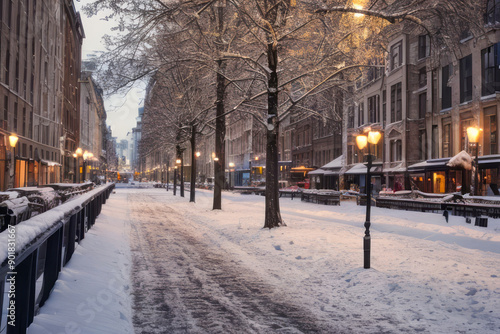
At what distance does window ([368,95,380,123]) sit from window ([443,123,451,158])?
11.0 meters

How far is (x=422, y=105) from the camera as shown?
36.2m

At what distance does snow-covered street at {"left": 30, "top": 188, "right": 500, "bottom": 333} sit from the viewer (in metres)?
5.88

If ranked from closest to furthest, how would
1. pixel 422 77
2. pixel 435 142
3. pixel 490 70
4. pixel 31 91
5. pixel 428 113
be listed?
1. pixel 490 70
2. pixel 435 142
3. pixel 428 113
4. pixel 422 77
5. pixel 31 91

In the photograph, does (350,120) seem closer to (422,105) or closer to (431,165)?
(422,105)

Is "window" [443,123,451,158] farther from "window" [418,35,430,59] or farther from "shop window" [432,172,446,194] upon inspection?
"window" [418,35,430,59]

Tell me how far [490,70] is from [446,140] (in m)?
7.09

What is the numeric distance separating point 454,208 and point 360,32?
9295 mm

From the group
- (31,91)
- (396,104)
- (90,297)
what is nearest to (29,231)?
(90,297)

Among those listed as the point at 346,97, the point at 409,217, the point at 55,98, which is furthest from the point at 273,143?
the point at 55,98

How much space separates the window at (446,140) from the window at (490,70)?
526cm

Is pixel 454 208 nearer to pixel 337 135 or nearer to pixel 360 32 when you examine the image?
pixel 360 32

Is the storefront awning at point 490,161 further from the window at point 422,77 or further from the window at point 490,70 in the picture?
the window at point 422,77

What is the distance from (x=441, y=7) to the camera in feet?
38.3

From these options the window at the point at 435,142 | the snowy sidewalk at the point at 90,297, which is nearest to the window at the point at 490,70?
the window at the point at 435,142
